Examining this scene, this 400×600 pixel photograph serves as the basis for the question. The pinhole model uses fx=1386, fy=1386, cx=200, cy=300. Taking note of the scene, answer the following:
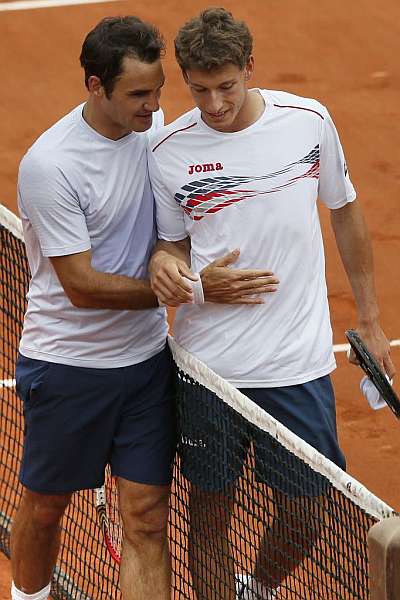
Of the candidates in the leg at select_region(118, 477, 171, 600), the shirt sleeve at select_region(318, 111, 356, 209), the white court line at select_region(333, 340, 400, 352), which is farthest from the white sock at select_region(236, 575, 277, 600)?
the white court line at select_region(333, 340, 400, 352)

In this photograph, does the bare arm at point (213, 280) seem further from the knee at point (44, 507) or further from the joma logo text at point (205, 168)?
the knee at point (44, 507)

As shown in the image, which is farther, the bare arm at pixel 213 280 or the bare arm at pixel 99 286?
the bare arm at pixel 99 286

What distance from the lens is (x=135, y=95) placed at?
15.3 ft

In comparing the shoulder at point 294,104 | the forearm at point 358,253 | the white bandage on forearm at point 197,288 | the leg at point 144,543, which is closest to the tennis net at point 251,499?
the leg at point 144,543

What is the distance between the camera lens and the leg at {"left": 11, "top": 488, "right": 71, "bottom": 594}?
5.23 m

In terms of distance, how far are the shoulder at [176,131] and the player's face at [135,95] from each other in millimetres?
78

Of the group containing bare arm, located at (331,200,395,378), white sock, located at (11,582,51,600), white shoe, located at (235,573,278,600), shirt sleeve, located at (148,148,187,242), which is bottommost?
white sock, located at (11,582,51,600)

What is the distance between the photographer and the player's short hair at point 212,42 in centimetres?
451

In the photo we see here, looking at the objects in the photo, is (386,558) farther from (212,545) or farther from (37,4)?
(37,4)

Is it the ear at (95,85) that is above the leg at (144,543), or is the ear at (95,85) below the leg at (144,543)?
above

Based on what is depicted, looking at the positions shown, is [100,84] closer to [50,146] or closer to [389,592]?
[50,146]

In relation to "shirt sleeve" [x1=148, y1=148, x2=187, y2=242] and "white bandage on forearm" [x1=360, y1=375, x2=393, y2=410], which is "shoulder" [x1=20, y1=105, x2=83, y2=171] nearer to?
"shirt sleeve" [x1=148, y1=148, x2=187, y2=242]

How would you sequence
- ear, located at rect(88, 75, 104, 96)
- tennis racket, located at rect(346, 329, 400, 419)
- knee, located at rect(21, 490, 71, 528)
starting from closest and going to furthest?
tennis racket, located at rect(346, 329, 400, 419), ear, located at rect(88, 75, 104, 96), knee, located at rect(21, 490, 71, 528)

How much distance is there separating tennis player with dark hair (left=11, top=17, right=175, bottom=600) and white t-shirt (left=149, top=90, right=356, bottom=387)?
0.16 m
